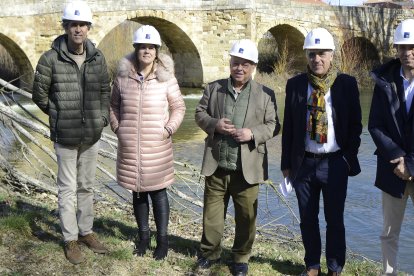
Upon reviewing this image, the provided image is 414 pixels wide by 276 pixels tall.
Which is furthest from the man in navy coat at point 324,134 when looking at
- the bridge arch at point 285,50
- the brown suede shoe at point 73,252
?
the bridge arch at point 285,50

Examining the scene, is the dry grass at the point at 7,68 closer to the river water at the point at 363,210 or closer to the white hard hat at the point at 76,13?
the river water at the point at 363,210

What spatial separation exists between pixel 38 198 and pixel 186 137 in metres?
6.76

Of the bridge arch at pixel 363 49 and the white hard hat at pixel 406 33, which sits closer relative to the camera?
the white hard hat at pixel 406 33

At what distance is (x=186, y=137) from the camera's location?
12023mm

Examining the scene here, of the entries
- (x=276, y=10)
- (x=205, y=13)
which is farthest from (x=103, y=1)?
(x=276, y=10)

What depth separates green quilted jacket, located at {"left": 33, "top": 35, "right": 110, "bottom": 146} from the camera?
3.43 m

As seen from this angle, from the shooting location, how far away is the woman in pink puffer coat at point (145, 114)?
11.6 feet

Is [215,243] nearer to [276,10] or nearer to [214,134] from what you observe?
[214,134]

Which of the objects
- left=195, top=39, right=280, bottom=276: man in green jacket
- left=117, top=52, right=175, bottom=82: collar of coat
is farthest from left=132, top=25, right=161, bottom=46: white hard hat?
left=195, top=39, right=280, bottom=276: man in green jacket

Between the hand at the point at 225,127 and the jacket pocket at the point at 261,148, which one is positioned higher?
the hand at the point at 225,127

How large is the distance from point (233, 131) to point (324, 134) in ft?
1.84

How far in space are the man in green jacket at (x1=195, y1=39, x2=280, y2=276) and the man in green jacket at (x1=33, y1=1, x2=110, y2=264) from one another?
0.70m

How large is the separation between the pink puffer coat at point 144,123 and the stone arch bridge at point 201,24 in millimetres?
14831

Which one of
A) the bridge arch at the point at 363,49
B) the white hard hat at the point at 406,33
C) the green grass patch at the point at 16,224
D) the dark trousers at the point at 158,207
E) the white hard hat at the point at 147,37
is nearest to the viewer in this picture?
the white hard hat at the point at 406,33
